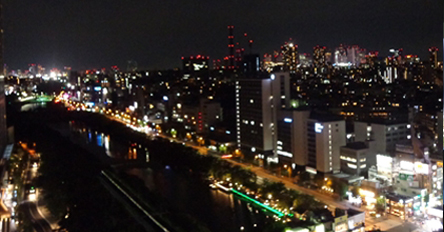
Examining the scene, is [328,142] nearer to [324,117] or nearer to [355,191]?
[324,117]

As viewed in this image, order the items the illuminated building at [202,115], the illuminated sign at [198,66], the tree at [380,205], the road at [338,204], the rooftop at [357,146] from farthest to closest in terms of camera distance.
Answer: the illuminated sign at [198,66], the illuminated building at [202,115], the rooftop at [357,146], the tree at [380,205], the road at [338,204]

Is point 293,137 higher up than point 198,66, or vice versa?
point 198,66

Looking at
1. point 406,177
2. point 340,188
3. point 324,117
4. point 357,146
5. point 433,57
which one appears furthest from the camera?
point 433,57

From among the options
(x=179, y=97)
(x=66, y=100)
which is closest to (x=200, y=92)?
(x=179, y=97)

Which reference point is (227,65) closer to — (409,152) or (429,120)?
(429,120)

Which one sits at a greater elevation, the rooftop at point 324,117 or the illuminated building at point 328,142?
the rooftop at point 324,117

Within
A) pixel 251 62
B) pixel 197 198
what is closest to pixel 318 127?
pixel 197 198

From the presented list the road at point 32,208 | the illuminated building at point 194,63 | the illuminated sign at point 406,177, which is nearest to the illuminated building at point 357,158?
the illuminated sign at point 406,177

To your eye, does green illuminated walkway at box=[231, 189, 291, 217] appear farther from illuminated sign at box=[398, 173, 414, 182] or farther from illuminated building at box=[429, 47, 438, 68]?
illuminated building at box=[429, 47, 438, 68]

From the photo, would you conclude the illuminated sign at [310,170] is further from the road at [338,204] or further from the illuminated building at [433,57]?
the illuminated building at [433,57]

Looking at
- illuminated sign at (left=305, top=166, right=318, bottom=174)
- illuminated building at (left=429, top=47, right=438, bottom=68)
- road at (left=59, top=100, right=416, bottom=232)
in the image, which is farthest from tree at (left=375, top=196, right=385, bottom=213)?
illuminated building at (left=429, top=47, right=438, bottom=68)

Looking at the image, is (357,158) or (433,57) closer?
(357,158)
